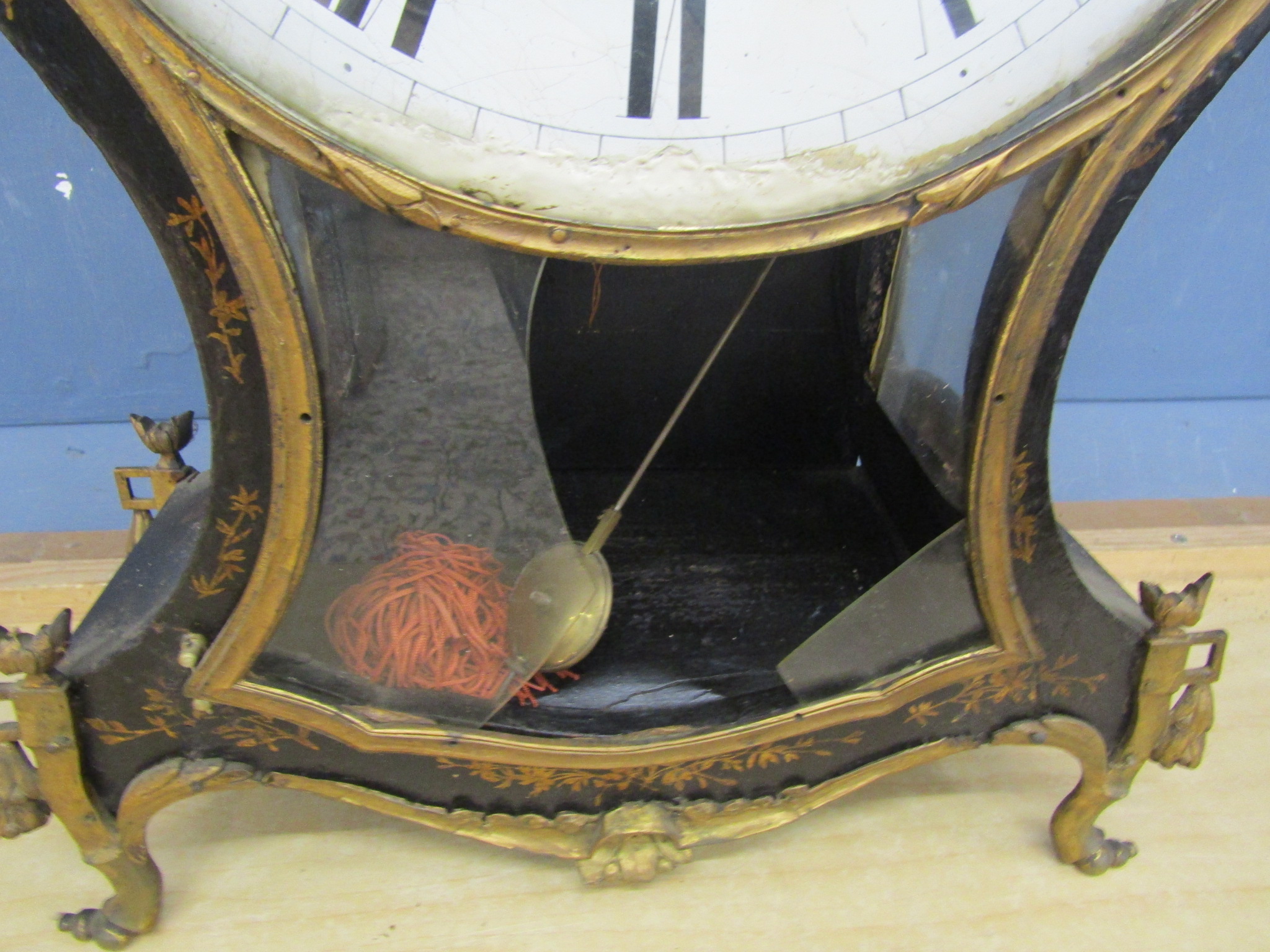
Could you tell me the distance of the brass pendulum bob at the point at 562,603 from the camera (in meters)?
0.81

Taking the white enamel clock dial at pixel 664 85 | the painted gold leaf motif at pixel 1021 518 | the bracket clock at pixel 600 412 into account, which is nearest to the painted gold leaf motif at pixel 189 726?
the bracket clock at pixel 600 412

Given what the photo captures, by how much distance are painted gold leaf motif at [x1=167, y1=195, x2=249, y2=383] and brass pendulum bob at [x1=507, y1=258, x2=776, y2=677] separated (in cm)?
27

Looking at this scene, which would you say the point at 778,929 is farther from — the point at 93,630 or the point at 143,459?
the point at 143,459

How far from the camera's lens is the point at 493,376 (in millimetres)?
737

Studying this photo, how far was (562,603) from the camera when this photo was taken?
2.76ft

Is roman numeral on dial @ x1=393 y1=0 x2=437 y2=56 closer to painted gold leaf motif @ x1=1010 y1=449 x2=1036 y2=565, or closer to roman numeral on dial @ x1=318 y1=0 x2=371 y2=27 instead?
roman numeral on dial @ x1=318 y1=0 x2=371 y2=27

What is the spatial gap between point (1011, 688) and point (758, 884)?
0.29 metres

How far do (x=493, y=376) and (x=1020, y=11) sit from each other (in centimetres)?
40

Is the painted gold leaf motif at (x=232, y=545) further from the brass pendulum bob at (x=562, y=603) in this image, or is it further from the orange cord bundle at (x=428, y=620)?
the brass pendulum bob at (x=562, y=603)

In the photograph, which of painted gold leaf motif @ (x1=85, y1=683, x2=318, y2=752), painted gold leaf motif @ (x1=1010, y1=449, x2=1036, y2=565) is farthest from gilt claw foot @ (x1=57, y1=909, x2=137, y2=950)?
painted gold leaf motif @ (x1=1010, y1=449, x2=1036, y2=565)

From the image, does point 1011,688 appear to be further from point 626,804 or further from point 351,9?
point 351,9

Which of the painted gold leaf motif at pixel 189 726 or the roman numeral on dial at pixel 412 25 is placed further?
the painted gold leaf motif at pixel 189 726

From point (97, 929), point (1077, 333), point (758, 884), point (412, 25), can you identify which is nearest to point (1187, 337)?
point (1077, 333)

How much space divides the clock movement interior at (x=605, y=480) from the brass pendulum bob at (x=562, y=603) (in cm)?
2
